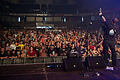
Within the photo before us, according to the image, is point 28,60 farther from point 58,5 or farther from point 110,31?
point 58,5

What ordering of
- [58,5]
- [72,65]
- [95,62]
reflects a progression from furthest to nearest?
[58,5]
[95,62]
[72,65]

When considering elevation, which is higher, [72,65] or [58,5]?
[58,5]

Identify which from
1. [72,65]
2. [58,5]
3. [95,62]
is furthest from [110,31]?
[58,5]

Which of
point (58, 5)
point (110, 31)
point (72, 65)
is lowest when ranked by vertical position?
point (72, 65)

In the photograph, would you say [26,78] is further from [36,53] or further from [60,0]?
[60,0]

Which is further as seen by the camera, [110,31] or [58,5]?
[58,5]

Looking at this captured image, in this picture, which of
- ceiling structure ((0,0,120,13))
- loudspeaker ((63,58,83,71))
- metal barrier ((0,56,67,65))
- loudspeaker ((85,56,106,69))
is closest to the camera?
loudspeaker ((63,58,83,71))

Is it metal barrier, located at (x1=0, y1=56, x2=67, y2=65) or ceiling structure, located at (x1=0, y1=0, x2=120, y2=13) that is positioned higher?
ceiling structure, located at (x1=0, y1=0, x2=120, y2=13)

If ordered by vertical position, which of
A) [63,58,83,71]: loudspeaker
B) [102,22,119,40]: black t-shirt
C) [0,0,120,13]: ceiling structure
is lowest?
[63,58,83,71]: loudspeaker

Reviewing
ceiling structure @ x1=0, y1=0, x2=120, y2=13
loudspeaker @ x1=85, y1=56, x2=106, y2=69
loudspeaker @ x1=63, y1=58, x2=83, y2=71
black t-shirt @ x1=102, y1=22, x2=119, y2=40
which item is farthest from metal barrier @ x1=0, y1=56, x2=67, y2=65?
ceiling structure @ x1=0, y1=0, x2=120, y2=13

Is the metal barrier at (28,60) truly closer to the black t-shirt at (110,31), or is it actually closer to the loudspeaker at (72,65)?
the loudspeaker at (72,65)

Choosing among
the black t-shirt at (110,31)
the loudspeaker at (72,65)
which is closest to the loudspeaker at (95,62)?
the loudspeaker at (72,65)

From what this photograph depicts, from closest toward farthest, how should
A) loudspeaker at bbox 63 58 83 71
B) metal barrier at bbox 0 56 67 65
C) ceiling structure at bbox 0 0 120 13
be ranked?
loudspeaker at bbox 63 58 83 71, metal barrier at bbox 0 56 67 65, ceiling structure at bbox 0 0 120 13

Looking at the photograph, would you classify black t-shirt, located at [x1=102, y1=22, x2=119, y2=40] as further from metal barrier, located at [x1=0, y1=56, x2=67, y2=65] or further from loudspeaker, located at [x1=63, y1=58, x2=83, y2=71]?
metal barrier, located at [x1=0, y1=56, x2=67, y2=65]
